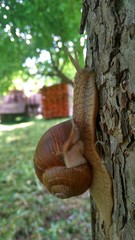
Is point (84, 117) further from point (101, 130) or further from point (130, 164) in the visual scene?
point (130, 164)

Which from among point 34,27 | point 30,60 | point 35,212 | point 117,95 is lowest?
point 35,212

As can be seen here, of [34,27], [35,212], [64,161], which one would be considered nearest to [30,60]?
[34,27]

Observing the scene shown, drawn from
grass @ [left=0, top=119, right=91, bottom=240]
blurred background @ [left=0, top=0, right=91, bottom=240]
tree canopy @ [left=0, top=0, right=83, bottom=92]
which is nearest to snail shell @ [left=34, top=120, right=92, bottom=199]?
blurred background @ [left=0, top=0, right=91, bottom=240]

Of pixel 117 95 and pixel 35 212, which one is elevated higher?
pixel 117 95

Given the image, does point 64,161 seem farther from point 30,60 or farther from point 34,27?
point 30,60

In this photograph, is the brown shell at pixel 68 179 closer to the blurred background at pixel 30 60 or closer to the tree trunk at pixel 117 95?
the tree trunk at pixel 117 95

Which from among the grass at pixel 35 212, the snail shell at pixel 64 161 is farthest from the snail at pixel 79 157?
the grass at pixel 35 212

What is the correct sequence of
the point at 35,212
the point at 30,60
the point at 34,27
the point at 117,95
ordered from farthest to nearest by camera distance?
the point at 30,60 < the point at 35,212 < the point at 34,27 < the point at 117,95
